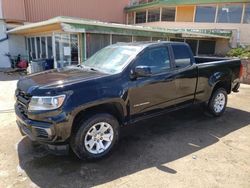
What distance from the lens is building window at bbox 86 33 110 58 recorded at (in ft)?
34.8

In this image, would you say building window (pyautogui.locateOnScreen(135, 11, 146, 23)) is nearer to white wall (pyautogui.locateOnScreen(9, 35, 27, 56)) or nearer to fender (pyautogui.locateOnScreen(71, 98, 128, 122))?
white wall (pyautogui.locateOnScreen(9, 35, 27, 56))

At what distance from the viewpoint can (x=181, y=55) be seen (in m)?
4.86

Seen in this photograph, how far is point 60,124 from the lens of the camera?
3.18 meters

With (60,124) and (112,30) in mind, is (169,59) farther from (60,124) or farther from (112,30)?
→ (112,30)

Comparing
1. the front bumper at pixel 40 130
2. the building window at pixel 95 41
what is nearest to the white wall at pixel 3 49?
the building window at pixel 95 41

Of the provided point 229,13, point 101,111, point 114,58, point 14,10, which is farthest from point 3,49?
point 229,13

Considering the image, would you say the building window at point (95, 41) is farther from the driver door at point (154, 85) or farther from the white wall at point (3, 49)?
the white wall at point (3, 49)

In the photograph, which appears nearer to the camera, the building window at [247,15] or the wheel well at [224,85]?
the wheel well at [224,85]

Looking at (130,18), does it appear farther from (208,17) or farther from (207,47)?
(207,47)

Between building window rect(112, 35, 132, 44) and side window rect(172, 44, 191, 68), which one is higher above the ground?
building window rect(112, 35, 132, 44)

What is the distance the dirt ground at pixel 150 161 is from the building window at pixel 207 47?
54.8 feet

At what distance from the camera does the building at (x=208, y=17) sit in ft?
65.2

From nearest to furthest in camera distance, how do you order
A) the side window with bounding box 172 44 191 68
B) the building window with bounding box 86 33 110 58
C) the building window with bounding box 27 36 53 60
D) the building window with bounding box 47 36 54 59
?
the side window with bounding box 172 44 191 68 < the building window with bounding box 86 33 110 58 < the building window with bounding box 47 36 54 59 < the building window with bounding box 27 36 53 60

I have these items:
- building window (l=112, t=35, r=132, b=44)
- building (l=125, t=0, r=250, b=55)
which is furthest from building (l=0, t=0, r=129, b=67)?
building window (l=112, t=35, r=132, b=44)
